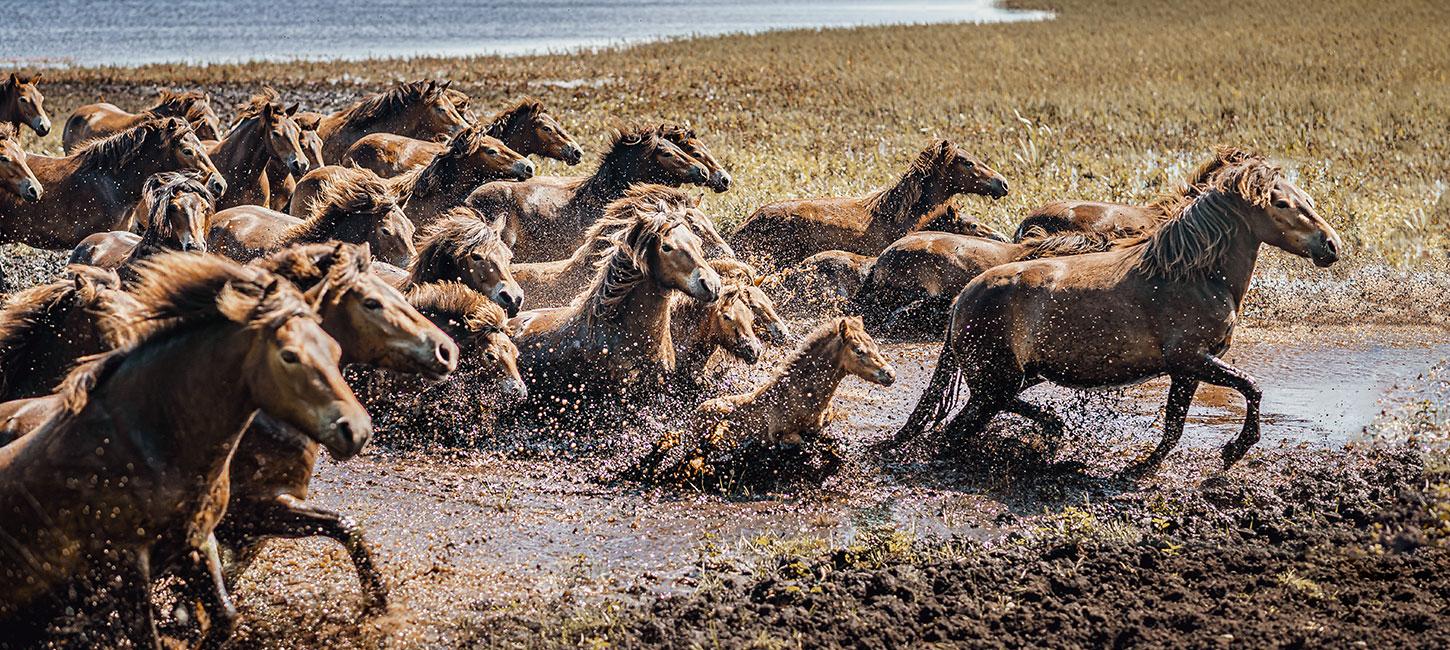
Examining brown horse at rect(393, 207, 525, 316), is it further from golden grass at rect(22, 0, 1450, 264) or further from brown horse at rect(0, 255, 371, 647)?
golden grass at rect(22, 0, 1450, 264)

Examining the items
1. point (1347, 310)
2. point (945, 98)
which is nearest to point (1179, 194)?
point (1347, 310)

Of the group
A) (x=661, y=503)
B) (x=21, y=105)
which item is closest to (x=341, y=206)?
(x=661, y=503)

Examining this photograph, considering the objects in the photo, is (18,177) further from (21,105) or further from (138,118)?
(21,105)

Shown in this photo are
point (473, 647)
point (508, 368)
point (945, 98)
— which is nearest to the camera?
point (473, 647)

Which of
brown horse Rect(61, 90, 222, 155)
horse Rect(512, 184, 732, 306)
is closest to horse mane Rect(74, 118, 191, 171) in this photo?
brown horse Rect(61, 90, 222, 155)

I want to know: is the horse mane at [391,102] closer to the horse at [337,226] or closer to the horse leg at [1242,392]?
the horse at [337,226]

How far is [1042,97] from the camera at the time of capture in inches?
966

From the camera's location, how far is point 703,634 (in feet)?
18.2

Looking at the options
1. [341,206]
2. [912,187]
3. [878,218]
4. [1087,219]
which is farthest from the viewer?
[878,218]

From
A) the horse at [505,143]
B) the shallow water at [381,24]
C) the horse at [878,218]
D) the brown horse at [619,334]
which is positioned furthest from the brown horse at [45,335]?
the shallow water at [381,24]

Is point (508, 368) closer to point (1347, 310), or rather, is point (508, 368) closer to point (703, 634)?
point (703, 634)

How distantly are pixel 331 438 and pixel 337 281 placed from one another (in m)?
0.86

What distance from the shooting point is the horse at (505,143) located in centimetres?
1377

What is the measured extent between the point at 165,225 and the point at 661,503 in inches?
155
